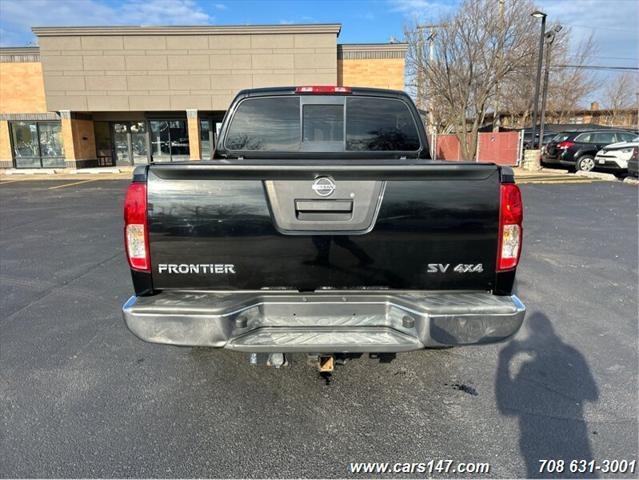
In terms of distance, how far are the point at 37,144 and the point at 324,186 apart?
27606mm

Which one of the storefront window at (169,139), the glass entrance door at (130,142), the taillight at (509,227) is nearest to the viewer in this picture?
the taillight at (509,227)

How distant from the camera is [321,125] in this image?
4.09 m

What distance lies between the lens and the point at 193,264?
2.49 m

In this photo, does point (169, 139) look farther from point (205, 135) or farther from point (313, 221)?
point (313, 221)

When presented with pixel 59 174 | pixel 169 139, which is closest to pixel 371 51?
pixel 169 139

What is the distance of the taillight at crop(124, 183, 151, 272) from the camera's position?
2.42m

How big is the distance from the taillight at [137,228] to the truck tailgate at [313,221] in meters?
0.04

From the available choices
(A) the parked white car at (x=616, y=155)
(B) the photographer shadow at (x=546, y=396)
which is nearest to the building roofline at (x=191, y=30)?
(A) the parked white car at (x=616, y=155)

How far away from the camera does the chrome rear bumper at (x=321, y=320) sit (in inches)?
93.4

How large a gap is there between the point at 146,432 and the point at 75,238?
624 centimetres

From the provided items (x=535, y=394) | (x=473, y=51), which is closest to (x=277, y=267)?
(x=535, y=394)

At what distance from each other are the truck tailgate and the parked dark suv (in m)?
19.0

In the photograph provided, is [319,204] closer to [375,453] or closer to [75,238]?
[375,453]

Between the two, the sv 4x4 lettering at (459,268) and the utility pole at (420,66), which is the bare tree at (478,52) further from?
the sv 4x4 lettering at (459,268)
